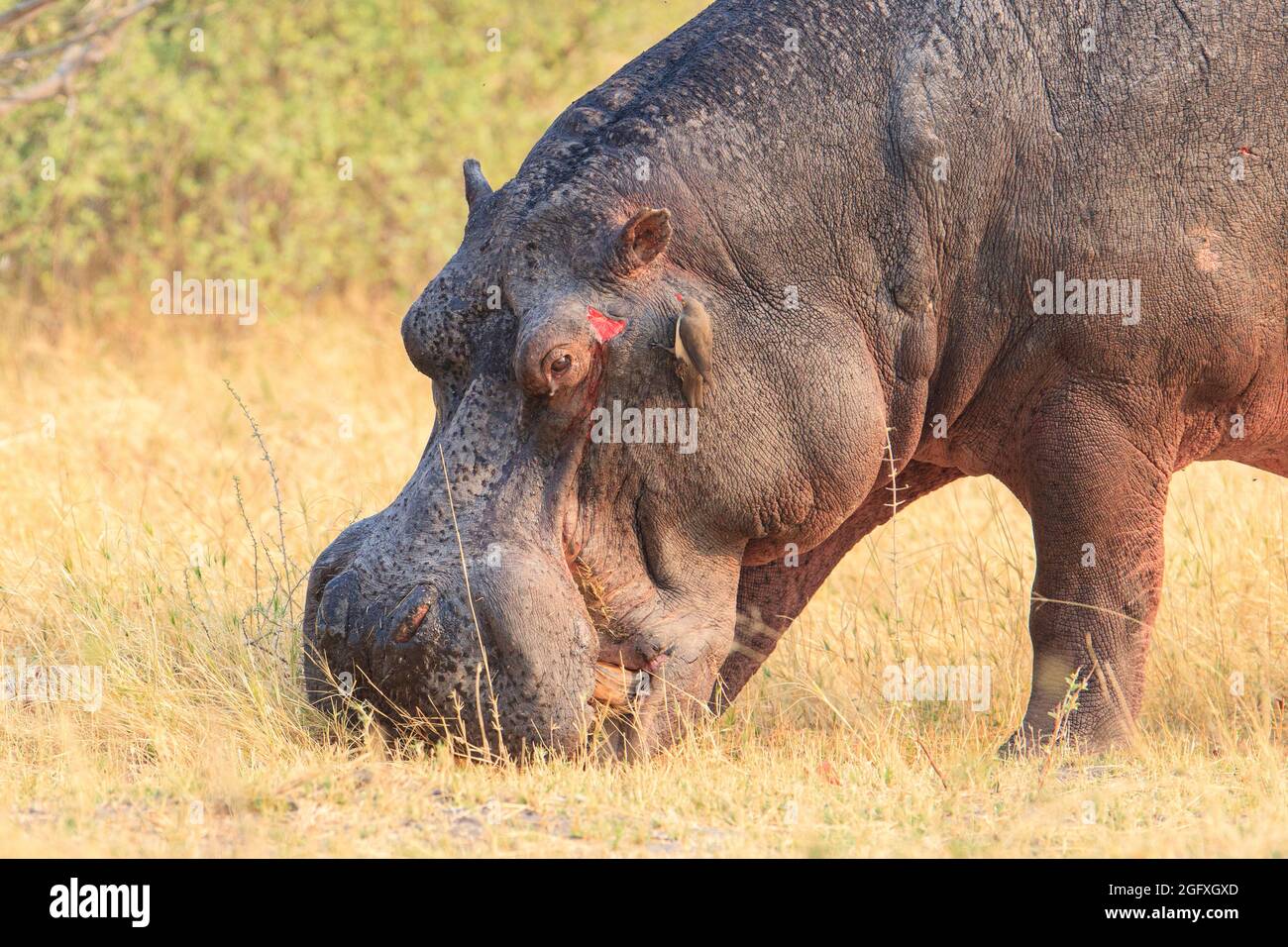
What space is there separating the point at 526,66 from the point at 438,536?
32.4 feet

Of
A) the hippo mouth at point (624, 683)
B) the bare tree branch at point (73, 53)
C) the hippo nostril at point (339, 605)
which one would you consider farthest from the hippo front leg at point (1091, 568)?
the bare tree branch at point (73, 53)

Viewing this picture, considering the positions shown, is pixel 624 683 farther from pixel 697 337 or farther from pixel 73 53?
pixel 73 53

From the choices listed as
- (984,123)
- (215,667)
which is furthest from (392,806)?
(984,123)

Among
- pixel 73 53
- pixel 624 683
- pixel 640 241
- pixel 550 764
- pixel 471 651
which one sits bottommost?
pixel 550 764

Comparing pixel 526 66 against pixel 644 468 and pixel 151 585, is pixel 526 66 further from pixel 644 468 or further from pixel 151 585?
pixel 644 468

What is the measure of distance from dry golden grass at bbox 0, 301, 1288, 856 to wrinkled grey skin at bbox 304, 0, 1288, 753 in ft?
1.04

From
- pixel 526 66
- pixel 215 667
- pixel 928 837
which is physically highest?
pixel 526 66

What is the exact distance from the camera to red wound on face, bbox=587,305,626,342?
15.8 ft

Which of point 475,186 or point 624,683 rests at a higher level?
point 475,186

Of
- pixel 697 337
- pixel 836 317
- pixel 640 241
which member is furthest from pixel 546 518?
pixel 836 317

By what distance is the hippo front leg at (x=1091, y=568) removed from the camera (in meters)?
5.11

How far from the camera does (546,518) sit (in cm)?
476

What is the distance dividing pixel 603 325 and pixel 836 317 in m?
0.72

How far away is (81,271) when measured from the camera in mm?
14125
